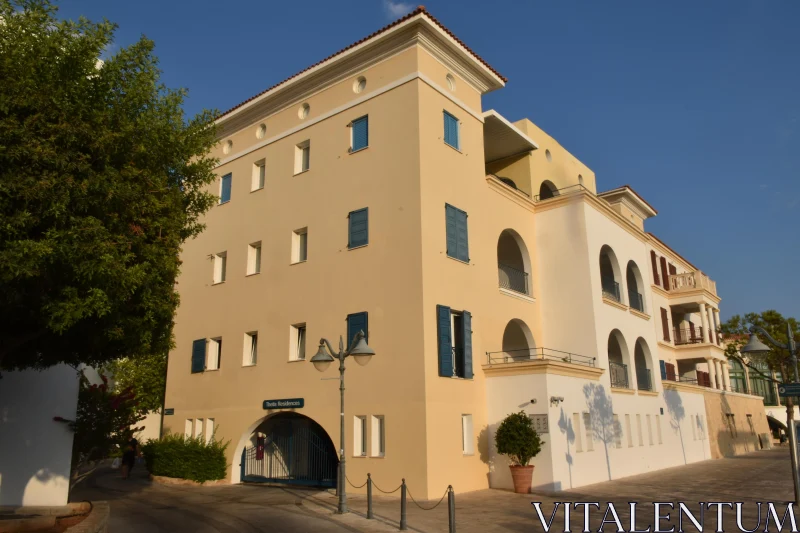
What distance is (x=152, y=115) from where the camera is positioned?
11.4 m

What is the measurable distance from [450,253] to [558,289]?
617 cm

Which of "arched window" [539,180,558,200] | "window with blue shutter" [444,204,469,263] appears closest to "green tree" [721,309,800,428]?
"arched window" [539,180,558,200]

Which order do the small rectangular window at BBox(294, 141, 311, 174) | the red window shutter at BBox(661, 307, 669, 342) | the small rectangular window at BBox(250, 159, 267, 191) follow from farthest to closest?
the red window shutter at BBox(661, 307, 669, 342) → the small rectangular window at BBox(250, 159, 267, 191) → the small rectangular window at BBox(294, 141, 311, 174)

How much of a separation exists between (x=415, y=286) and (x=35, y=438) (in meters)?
10.2

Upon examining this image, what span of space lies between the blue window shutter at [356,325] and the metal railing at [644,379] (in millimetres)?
14000

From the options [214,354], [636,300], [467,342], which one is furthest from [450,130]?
[636,300]

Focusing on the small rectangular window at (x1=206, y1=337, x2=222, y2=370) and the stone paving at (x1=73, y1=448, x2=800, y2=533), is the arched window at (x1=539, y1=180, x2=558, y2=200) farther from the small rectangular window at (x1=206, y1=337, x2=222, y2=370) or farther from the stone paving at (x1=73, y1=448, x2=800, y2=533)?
the small rectangular window at (x1=206, y1=337, x2=222, y2=370)

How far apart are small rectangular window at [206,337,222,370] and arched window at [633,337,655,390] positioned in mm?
17357

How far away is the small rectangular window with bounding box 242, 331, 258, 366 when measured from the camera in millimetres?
23297

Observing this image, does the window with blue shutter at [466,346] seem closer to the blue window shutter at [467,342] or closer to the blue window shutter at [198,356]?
the blue window shutter at [467,342]

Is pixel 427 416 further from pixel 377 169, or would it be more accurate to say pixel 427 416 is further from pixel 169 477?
pixel 169 477

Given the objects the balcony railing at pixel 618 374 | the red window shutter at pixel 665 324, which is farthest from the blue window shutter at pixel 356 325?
the red window shutter at pixel 665 324

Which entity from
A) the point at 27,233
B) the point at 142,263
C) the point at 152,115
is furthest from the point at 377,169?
the point at 27,233

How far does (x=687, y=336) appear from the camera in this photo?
38594mm
